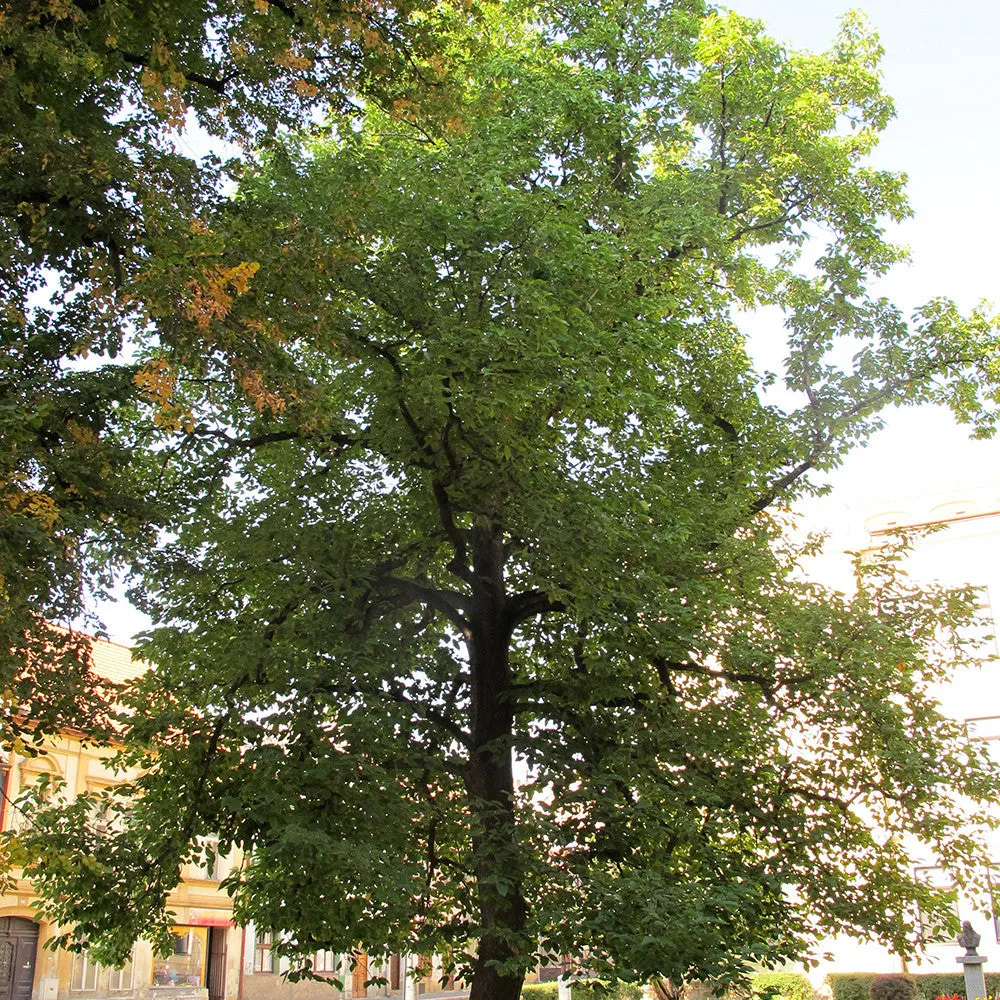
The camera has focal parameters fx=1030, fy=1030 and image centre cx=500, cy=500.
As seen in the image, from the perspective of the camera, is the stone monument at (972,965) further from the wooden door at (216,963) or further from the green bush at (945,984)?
the wooden door at (216,963)

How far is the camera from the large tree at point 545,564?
10062 mm

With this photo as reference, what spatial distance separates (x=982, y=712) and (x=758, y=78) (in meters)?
21.2

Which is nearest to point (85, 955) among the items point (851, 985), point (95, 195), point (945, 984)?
point (851, 985)

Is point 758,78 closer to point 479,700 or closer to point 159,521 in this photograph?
point 479,700

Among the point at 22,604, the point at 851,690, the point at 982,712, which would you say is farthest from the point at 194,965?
the point at 22,604

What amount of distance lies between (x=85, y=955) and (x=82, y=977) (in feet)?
5.62

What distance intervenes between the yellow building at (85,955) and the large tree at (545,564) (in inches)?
439

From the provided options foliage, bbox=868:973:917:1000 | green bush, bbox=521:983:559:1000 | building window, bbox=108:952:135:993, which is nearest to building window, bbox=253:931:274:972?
building window, bbox=108:952:135:993

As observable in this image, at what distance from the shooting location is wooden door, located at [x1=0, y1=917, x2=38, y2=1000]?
2600cm

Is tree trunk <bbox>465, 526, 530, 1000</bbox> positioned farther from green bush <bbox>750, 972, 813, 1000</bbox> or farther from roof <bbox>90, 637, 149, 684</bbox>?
roof <bbox>90, 637, 149, 684</bbox>

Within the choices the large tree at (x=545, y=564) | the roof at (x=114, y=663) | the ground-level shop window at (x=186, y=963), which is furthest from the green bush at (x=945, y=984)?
the roof at (x=114, y=663)

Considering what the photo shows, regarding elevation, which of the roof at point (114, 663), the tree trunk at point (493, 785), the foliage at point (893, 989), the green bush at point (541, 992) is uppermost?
the roof at point (114, 663)

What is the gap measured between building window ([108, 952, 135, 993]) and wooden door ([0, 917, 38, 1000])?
2.94m

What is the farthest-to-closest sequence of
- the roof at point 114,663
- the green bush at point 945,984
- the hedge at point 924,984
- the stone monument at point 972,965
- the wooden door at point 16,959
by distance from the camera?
the roof at point 114,663 → the wooden door at point 16,959 → the hedge at point 924,984 → the green bush at point 945,984 → the stone monument at point 972,965
